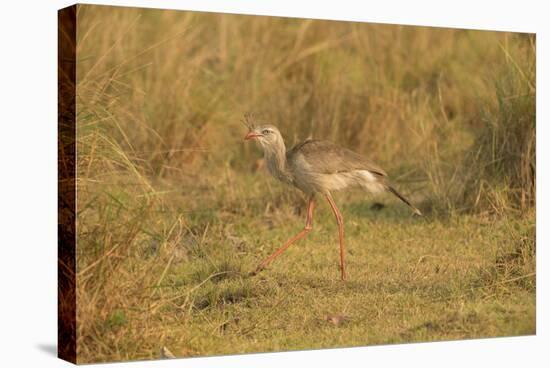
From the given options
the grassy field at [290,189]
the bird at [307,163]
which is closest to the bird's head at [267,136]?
the bird at [307,163]

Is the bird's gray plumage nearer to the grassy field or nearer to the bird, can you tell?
the bird

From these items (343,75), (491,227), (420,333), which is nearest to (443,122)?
(343,75)

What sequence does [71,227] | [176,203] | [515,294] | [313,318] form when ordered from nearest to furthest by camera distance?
[71,227] < [313,318] < [515,294] < [176,203]

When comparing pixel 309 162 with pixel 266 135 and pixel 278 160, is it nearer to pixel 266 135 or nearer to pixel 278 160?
pixel 278 160

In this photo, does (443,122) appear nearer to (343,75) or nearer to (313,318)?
(343,75)

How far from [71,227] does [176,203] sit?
2.81 metres

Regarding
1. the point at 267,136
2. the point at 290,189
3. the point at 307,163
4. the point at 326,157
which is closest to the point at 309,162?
the point at 307,163

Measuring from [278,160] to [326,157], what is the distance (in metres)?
0.32

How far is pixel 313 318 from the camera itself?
20.1 ft

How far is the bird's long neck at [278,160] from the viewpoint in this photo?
6.91m

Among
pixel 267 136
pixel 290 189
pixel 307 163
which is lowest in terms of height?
pixel 290 189

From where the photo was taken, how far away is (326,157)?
691cm

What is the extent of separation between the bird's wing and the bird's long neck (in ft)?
0.22

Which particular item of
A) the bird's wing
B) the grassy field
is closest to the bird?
the bird's wing
